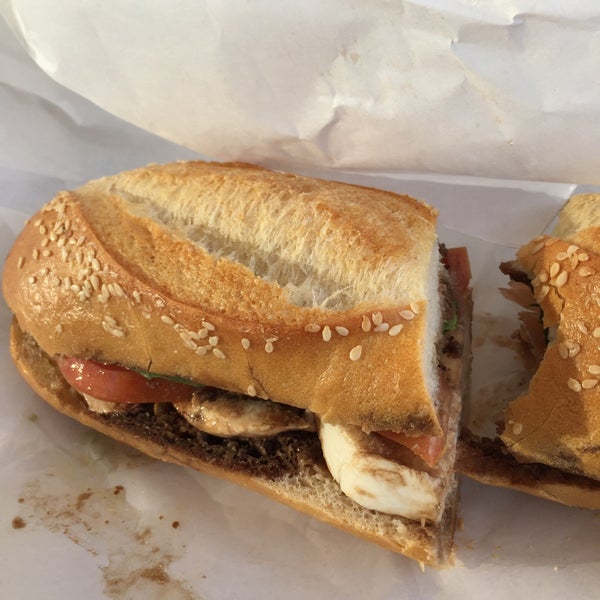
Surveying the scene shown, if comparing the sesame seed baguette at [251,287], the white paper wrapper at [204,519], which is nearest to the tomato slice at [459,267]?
the white paper wrapper at [204,519]

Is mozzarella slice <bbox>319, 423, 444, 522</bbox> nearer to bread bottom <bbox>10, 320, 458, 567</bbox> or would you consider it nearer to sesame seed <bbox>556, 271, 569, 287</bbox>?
bread bottom <bbox>10, 320, 458, 567</bbox>

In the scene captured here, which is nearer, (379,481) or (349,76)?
(379,481)

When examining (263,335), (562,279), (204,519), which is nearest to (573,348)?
(562,279)

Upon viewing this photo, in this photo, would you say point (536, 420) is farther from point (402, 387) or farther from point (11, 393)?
point (11, 393)

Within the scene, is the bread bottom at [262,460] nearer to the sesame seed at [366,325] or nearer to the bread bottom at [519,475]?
the bread bottom at [519,475]

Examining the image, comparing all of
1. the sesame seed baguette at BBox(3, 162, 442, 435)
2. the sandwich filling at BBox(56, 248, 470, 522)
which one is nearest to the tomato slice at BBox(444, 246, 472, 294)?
the sandwich filling at BBox(56, 248, 470, 522)

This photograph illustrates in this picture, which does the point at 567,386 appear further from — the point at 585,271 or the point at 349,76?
the point at 349,76
